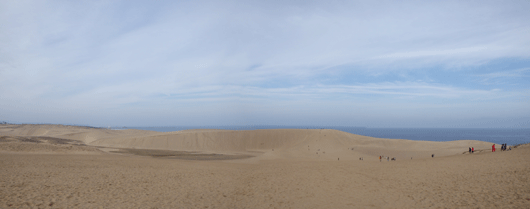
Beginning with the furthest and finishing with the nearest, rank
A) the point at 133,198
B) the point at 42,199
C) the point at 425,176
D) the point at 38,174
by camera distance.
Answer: the point at 425,176, the point at 38,174, the point at 133,198, the point at 42,199

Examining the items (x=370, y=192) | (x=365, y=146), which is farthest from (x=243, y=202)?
(x=365, y=146)

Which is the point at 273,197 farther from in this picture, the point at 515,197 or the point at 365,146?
the point at 365,146

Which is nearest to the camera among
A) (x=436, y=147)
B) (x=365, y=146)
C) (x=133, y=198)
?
(x=133, y=198)

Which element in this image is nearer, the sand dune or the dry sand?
the dry sand

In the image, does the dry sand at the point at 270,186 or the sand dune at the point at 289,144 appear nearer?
the dry sand at the point at 270,186

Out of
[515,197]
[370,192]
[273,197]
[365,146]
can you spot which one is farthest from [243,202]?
[365,146]

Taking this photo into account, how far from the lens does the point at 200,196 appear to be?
11.1 meters

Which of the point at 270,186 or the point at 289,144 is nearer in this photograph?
the point at 270,186

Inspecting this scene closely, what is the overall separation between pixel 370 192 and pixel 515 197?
15.3ft

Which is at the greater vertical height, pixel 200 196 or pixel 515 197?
pixel 515 197

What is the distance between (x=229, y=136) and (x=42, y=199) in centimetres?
3866

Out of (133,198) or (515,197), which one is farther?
(133,198)

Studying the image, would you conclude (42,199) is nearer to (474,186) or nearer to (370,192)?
(370,192)

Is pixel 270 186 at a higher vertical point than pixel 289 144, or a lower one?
higher
